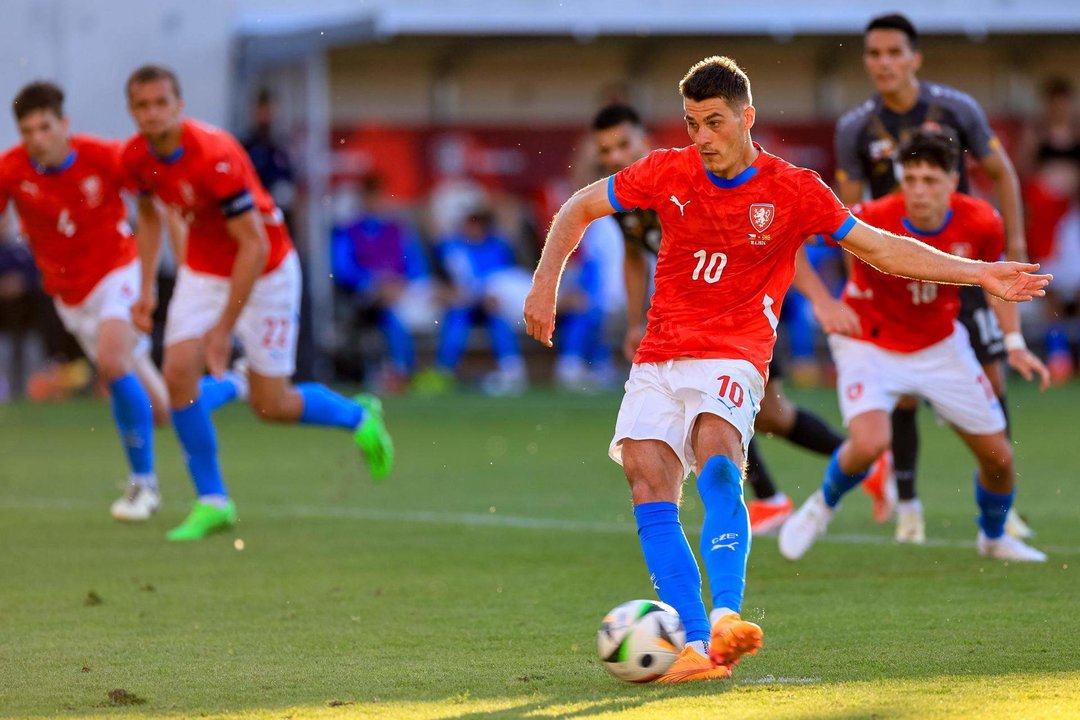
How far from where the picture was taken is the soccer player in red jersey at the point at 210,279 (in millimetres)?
8922

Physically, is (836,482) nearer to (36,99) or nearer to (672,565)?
(672,565)

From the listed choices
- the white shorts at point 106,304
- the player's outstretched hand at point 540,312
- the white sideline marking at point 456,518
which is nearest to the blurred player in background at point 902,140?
the white sideline marking at point 456,518

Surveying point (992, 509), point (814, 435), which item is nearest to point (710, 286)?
point (992, 509)

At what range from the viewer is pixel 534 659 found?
577 cm

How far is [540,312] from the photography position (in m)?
5.55

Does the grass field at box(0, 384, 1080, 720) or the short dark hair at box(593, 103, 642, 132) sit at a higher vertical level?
the short dark hair at box(593, 103, 642, 132)

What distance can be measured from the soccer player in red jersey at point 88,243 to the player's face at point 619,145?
2.82m

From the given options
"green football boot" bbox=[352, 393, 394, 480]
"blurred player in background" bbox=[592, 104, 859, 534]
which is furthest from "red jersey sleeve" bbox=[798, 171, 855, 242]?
"green football boot" bbox=[352, 393, 394, 480]

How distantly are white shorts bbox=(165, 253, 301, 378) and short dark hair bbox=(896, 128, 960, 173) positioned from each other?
3444 millimetres

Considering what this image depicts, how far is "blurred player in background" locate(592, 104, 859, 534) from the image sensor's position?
849 cm

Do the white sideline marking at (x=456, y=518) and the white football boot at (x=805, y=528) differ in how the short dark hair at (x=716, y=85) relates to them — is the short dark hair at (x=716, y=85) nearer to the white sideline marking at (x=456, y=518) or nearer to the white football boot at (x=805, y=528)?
the white football boot at (x=805, y=528)

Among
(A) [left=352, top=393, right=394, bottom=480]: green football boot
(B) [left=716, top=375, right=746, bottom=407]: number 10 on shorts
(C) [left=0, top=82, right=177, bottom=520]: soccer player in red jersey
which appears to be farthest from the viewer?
(A) [left=352, top=393, right=394, bottom=480]: green football boot

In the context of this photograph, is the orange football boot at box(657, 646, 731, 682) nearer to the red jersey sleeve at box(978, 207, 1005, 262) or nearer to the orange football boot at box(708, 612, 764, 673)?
the orange football boot at box(708, 612, 764, 673)

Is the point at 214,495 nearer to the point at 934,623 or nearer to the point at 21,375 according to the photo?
the point at 934,623
